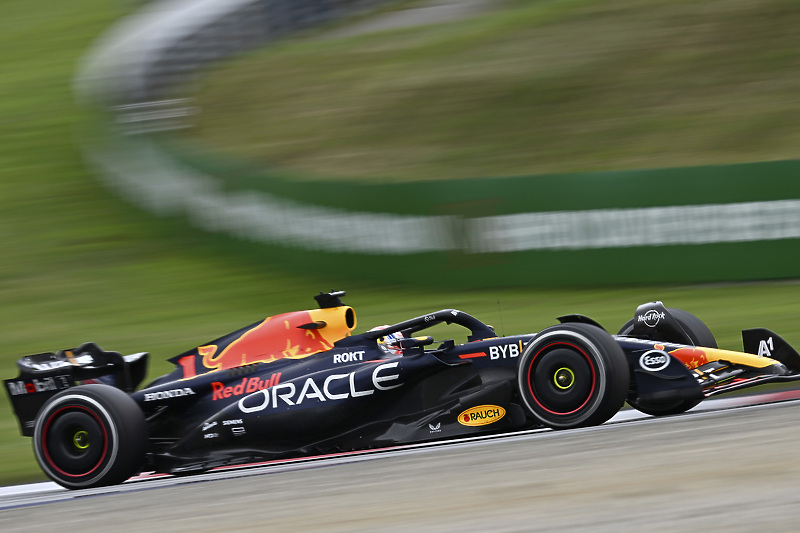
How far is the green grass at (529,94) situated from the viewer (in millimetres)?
16469

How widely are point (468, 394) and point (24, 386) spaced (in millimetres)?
2868

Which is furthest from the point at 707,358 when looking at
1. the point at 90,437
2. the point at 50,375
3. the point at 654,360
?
the point at 50,375

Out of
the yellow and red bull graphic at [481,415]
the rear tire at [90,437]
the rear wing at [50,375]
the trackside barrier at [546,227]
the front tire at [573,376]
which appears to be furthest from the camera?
the trackside barrier at [546,227]

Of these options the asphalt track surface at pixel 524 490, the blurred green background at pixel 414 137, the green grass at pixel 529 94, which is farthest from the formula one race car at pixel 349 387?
the green grass at pixel 529 94

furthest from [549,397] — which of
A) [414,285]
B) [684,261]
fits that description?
[414,285]

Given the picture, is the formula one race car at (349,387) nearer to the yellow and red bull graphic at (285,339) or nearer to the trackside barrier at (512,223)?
the yellow and red bull graphic at (285,339)

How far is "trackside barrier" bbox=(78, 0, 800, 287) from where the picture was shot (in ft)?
38.8

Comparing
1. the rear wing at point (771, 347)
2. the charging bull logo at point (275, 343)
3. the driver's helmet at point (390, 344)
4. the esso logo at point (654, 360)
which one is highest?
the charging bull logo at point (275, 343)

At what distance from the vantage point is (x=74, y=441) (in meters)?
6.63

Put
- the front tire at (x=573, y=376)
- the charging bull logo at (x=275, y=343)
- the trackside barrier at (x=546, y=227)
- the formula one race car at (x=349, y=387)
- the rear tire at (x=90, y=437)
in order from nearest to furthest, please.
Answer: the front tire at (x=573, y=376) → the formula one race car at (x=349, y=387) → the rear tire at (x=90, y=437) → the charging bull logo at (x=275, y=343) → the trackside barrier at (x=546, y=227)

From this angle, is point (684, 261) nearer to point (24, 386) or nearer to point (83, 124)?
point (24, 386)

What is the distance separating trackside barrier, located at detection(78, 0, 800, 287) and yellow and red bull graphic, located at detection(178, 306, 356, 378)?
19.8 ft

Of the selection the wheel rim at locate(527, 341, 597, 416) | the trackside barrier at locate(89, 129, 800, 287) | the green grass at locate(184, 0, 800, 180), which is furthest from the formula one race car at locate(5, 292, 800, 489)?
the green grass at locate(184, 0, 800, 180)

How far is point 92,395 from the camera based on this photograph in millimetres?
6559
